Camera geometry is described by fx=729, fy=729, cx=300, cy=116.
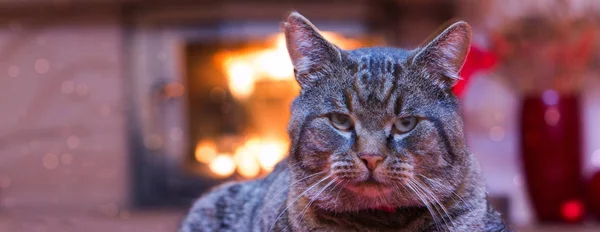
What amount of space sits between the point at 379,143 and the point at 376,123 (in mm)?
29

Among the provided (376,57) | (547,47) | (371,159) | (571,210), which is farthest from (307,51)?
(571,210)

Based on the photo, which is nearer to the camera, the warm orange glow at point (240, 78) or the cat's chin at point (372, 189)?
the cat's chin at point (372, 189)

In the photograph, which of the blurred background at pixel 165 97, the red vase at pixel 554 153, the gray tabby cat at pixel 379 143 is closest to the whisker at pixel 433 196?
the gray tabby cat at pixel 379 143

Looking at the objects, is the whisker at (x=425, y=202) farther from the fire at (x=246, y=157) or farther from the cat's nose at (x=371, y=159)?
the fire at (x=246, y=157)

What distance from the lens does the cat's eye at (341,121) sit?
88cm

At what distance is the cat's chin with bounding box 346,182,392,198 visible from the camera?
849mm

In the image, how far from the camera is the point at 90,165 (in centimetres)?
255

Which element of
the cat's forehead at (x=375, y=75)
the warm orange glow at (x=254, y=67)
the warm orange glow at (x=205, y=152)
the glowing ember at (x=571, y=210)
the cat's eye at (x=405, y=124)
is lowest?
Answer: the glowing ember at (x=571, y=210)

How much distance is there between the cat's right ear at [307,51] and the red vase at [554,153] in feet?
4.24

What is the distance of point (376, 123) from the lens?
87cm

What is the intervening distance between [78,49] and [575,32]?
1.62 m

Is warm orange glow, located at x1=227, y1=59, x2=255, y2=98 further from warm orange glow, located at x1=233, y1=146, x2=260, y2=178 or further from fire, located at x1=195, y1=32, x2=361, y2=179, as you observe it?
warm orange glow, located at x1=233, y1=146, x2=260, y2=178

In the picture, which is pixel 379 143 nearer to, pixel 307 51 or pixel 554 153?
pixel 307 51

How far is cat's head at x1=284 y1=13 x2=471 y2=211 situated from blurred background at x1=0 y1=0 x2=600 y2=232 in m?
1.50
